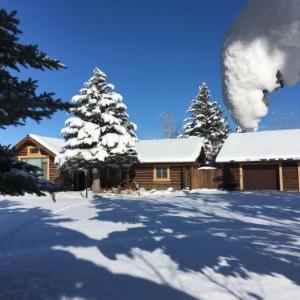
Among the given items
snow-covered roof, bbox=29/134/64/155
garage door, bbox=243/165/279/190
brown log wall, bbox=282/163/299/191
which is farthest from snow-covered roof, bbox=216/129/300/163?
snow-covered roof, bbox=29/134/64/155

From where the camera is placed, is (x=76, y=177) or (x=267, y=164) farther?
(x=76, y=177)

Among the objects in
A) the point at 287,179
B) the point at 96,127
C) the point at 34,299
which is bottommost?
the point at 34,299

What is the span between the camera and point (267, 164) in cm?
3166

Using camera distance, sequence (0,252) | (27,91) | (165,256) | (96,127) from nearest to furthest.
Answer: (27,91)
(165,256)
(0,252)
(96,127)

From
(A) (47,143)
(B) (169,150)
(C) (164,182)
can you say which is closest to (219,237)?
(C) (164,182)

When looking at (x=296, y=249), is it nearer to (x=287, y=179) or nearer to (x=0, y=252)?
(x=0, y=252)

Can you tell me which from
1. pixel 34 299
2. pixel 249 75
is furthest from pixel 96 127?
pixel 249 75

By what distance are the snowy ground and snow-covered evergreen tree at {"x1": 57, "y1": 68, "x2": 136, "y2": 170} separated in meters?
13.2

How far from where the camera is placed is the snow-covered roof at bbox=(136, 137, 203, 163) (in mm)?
33812

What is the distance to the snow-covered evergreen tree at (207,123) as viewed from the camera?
153 ft

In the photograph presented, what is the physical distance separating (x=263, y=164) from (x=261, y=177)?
0.98 m

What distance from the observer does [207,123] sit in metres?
47.2

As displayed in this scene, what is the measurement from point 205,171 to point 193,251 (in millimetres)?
23851

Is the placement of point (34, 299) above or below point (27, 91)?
below
